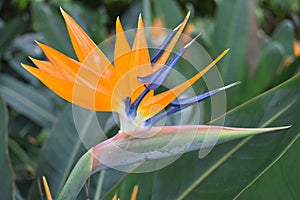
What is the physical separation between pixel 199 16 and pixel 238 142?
10.6 feet

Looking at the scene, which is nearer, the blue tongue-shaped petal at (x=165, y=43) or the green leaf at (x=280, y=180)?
the blue tongue-shaped petal at (x=165, y=43)

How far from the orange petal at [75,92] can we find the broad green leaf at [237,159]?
208 mm

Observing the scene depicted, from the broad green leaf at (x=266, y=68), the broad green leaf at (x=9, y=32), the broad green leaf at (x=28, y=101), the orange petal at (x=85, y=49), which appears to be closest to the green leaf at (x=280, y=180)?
the orange petal at (x=85, y=49)

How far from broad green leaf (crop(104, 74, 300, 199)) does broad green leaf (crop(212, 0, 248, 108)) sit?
683mm

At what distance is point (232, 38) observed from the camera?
1.35 metres

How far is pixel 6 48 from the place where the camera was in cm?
141

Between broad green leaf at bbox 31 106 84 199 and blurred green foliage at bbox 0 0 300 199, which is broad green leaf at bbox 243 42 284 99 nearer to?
blurred green foliage at bbox 0 0 300 199

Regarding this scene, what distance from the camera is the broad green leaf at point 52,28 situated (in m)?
1.27

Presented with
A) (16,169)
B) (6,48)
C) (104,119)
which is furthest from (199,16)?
(104,119)

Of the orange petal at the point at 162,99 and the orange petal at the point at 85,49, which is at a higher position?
the orange petal at the point at 85,49

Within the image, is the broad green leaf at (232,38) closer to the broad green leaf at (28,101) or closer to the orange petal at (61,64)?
the broad green leaf at (28,101)

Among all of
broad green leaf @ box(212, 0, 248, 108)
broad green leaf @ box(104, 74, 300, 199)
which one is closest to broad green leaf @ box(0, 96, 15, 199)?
broad green leaf @ box(104, 74, 300, 199)

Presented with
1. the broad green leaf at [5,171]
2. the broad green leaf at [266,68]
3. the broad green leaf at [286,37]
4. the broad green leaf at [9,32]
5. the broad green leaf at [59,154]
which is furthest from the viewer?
the broad green leaf at [286,37]

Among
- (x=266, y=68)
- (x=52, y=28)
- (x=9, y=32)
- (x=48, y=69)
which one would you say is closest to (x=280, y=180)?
(x=48, y=69)
